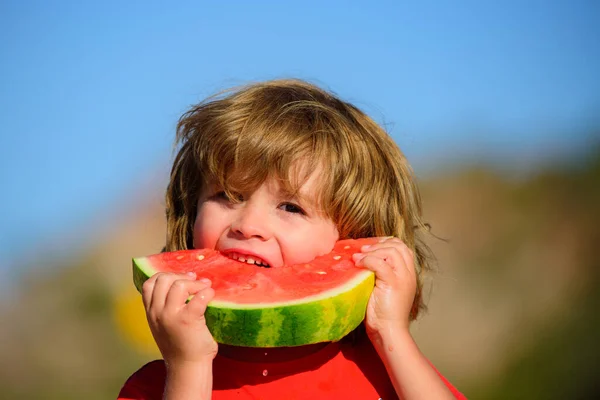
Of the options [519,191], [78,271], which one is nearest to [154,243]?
[78,271]

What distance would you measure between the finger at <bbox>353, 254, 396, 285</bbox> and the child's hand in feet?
2.06

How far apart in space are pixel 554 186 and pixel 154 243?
214 inches

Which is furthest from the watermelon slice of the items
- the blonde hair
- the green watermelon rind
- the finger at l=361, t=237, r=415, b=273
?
the blonde hair

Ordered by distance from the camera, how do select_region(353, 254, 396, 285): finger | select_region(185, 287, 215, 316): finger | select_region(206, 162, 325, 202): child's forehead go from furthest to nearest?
select_region(206, 162, 325, 202): child's forehead, select_region(353, 254, 396, 285): finger, select_region(185, 287, 215, 316): finger

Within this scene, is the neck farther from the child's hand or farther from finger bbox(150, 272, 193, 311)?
finger bbox(150, 272, 193, 311)

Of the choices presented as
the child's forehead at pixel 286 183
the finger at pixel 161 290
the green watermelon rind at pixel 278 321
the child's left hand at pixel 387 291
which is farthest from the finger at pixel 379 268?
the finger at pixel 161 290

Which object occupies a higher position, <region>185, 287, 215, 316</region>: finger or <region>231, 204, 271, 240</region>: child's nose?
<region>231, 204, 271, 240</region>: child's nose

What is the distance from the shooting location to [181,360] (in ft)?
7.88

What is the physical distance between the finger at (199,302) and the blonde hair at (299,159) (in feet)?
1.79

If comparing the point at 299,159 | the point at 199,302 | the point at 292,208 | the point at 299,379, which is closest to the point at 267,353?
the point at 299,379

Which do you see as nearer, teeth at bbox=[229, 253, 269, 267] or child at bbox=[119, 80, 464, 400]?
child at bbox=[119, 80, 464, 400]

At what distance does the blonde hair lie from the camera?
2822 mm

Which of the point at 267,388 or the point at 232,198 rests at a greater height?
the point at 232,198

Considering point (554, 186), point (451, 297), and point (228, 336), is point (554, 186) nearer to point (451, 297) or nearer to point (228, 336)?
point (451, 297)
